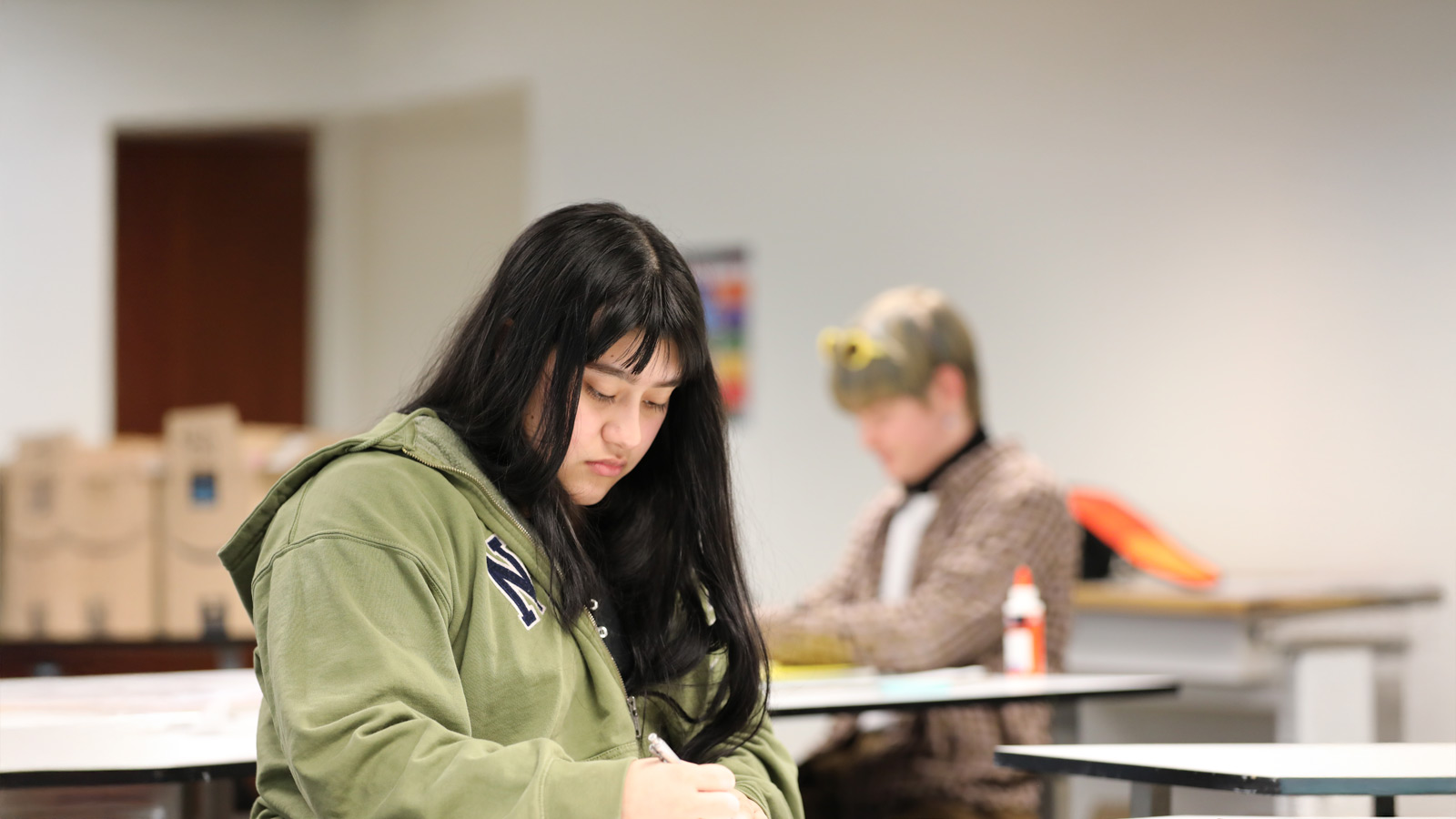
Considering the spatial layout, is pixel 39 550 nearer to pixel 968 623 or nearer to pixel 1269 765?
pixel 968 623

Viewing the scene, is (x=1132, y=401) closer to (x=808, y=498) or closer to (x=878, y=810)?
(x=808, y=498)

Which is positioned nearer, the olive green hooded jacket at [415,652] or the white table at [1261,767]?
the olive green hooded jacket at [415,652]

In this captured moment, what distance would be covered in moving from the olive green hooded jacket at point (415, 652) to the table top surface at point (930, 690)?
666 millimetres

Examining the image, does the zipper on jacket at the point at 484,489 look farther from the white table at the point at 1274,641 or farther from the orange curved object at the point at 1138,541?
the orange curved object at the point at 1138,541

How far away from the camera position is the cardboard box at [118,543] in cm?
447

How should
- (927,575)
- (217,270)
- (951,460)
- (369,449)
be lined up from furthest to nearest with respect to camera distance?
(217,270)
(951,460)
(927,575)
(369,449)

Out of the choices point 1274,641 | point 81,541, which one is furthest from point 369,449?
point 81,541

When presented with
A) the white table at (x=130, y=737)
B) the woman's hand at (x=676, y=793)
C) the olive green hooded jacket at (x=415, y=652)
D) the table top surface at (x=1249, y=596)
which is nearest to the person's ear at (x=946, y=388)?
the table top surface at (x=1249, y=596)

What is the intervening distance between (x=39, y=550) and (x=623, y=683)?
362 cm

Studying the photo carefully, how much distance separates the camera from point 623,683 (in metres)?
1.59

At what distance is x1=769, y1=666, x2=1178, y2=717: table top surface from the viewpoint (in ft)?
7.13

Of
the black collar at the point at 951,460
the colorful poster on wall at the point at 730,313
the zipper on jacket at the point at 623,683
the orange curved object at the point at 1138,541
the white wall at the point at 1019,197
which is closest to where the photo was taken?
the zipper on jacket at the point at 623,683

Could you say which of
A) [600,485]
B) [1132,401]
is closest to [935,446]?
[600,485]

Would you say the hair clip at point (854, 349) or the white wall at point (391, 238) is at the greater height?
the white wall at point (391, 238)
